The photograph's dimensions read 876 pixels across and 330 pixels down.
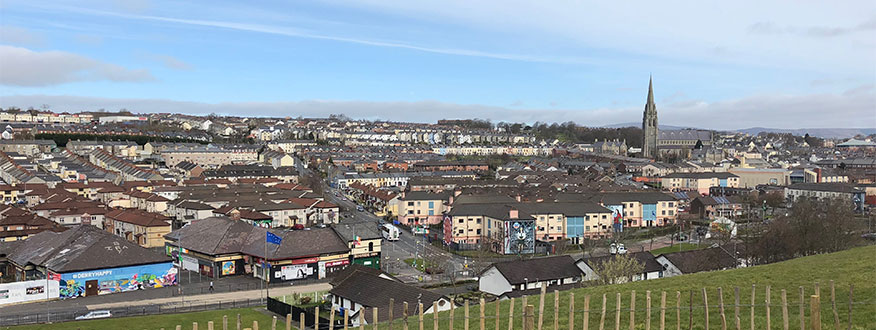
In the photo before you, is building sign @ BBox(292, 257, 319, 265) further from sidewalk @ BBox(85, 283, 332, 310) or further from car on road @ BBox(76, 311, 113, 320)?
car on road @ BBox(76, 311, 113, 320)

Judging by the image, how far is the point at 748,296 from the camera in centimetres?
981

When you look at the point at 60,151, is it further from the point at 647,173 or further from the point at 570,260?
the point at 570,260

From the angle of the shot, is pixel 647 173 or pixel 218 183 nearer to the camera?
pixel 218 183

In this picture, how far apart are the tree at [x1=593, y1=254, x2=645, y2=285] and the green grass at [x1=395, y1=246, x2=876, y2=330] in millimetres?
6028

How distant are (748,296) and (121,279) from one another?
63.6 feet

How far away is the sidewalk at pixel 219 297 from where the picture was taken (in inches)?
788

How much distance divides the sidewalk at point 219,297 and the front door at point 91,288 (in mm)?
1718

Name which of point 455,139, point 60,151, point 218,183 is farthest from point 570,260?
point 455,139

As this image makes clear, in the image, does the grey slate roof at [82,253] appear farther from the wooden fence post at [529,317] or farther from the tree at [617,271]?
the wooden fence post at [529,317]

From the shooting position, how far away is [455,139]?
419 ft

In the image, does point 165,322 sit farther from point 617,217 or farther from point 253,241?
point 617,217

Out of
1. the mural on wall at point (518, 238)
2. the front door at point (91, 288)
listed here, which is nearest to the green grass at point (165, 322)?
the front door at point (91, 288)

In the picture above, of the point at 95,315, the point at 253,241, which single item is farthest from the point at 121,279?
the point at 253,241

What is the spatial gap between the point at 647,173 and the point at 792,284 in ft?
219
